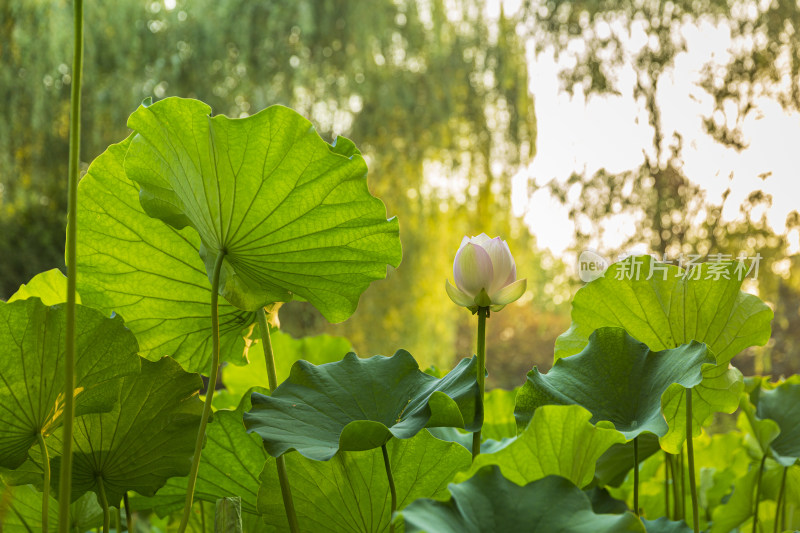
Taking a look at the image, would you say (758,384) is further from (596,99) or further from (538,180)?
(596,99)

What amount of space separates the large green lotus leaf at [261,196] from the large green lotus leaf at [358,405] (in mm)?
41

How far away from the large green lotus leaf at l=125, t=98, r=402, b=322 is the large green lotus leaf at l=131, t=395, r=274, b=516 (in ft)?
0.23

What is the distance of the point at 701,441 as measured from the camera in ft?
2.42

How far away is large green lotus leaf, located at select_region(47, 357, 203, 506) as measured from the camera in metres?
0.31

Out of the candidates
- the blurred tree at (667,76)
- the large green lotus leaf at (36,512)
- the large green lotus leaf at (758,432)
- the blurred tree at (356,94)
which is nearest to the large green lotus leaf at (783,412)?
the large green lotus leaf at (758,432)

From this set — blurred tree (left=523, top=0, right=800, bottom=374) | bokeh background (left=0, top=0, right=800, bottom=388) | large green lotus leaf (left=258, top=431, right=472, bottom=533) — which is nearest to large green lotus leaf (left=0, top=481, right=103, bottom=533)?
large green lotus leaf (left=258, top=431, right=472, bottom=533)

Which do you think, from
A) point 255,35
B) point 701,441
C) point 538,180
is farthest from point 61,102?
point 701,441

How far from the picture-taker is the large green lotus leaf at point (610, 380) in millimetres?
316

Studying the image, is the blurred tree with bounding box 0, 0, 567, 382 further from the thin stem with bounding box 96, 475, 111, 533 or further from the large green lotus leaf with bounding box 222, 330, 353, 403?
the thin stem with bounding box 96, 475, 111, 533

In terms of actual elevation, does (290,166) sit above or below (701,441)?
above

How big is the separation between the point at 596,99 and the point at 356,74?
2121 millimetres

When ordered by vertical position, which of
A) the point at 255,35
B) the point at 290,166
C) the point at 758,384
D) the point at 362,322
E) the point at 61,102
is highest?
the point at 255,35

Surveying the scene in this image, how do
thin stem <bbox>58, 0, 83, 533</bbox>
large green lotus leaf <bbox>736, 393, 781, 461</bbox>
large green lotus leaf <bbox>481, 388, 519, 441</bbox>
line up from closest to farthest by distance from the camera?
1. thin stem <bbox>58, 0, 83, 533</bbox>
2. large green lotus leaf <bbox>736, 393, 781, 461</bbox>
3. large green lotus leaf <bbox>481, 388, 519, 441</bbox>

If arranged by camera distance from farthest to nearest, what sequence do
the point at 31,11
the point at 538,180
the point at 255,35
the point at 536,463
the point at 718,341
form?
the point at 538,180
the point at 255,35
the point at 31,11
the point at 718,341
the point at 536,463
